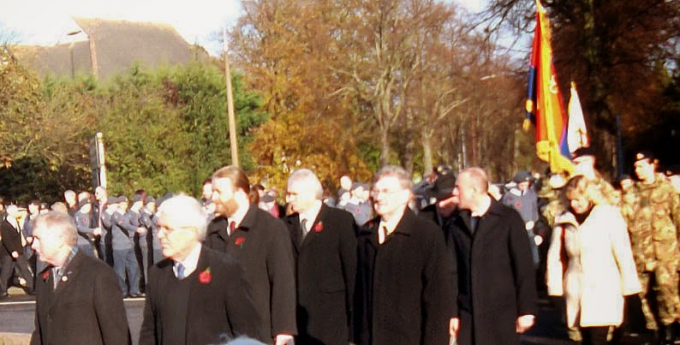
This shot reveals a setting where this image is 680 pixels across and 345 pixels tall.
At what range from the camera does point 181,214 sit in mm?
6074

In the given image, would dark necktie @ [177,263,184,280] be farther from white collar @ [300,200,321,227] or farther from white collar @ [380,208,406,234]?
white collar @ [300,200,321,227]

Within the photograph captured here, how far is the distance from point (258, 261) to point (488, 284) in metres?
1.55

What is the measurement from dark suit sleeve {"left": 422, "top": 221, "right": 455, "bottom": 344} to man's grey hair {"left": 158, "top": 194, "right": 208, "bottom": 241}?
5.38 ft

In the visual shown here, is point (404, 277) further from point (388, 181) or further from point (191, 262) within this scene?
point (191, 262)

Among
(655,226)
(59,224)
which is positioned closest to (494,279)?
(59,224)

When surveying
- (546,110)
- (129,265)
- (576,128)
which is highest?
(546,110)

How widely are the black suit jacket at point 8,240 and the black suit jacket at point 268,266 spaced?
51.9ft

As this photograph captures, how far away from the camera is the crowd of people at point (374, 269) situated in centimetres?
614

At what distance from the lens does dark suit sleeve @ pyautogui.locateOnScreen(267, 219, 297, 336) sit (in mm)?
7852

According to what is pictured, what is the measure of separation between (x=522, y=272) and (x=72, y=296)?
3038 mm

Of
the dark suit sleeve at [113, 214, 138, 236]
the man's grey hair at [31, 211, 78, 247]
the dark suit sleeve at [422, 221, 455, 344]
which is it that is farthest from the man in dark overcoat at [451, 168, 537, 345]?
the dark suit sleeve at [113, 214, 138, 236]

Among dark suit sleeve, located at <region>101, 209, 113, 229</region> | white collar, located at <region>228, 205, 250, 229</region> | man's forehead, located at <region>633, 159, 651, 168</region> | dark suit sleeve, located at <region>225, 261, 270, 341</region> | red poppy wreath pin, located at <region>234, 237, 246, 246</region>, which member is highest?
man's forehead, located at <region>633, 159, 651, 168</region>

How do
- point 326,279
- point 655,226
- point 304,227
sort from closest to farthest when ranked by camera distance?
point 326,279 < point 304,227 < point 655,226

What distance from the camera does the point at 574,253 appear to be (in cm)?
961
